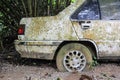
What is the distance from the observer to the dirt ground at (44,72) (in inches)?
303

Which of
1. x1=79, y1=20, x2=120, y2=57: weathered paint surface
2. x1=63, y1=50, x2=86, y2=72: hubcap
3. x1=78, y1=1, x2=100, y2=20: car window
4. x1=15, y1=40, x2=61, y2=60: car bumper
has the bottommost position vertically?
x1=63, y1=50, x2=86, y2=72: hubcap

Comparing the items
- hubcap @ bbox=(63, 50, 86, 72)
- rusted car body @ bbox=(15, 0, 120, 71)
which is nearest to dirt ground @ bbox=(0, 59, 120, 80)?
hubcap @ bbox=(63, 50, 86, 72)

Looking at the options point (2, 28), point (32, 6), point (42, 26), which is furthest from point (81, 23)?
point (2, 28)

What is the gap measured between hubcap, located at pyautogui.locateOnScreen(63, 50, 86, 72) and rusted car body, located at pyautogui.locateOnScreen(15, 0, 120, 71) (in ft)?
0.24

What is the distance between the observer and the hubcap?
26.1 ft

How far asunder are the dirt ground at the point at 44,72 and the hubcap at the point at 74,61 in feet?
0.54

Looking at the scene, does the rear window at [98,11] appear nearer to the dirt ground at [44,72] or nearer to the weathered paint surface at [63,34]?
the weathered paint surface at [63,34]

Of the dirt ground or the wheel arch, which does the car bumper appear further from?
the dirt ground

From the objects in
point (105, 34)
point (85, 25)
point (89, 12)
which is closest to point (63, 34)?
point (85, 25)

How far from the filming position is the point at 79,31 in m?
7.91

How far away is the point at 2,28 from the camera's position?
490 inches

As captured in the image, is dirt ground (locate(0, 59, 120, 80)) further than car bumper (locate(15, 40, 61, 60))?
No

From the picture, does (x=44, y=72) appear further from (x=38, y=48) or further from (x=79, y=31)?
(x=79, y=31)

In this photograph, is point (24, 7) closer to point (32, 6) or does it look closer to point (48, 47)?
point (32, 6)
